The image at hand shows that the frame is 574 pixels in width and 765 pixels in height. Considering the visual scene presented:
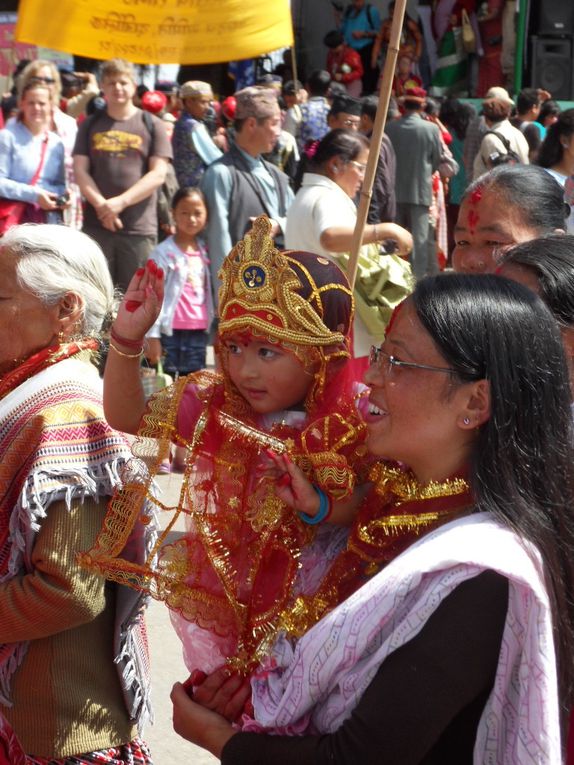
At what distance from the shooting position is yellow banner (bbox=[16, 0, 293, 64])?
7.05 meters

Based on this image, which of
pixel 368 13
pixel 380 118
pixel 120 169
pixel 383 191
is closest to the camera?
pixel 380 118

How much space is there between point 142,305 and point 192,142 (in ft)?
23.0

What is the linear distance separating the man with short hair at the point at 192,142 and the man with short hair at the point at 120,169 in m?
1.58

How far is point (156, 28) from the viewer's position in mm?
7105

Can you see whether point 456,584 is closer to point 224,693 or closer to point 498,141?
point 224,693

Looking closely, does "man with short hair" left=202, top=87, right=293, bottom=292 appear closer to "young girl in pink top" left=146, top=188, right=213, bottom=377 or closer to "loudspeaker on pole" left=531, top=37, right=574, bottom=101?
"young girl in pink top" left=146, top=188, right=213, bottom=377

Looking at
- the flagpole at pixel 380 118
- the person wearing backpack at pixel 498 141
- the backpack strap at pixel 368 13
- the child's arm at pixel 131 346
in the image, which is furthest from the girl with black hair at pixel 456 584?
the backpack strap at pixel 368 13

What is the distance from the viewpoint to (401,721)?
60.1 inches

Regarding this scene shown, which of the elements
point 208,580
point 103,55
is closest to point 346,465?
point 208,580

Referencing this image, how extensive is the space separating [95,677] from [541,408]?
123 cm

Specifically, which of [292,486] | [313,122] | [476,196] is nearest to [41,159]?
[313,122]

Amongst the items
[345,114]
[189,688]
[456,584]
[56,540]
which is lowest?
[189,688]

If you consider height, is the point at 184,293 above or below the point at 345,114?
below

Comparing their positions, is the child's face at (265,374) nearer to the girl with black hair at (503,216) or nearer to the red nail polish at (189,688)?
the red nail polish at (189,688)
